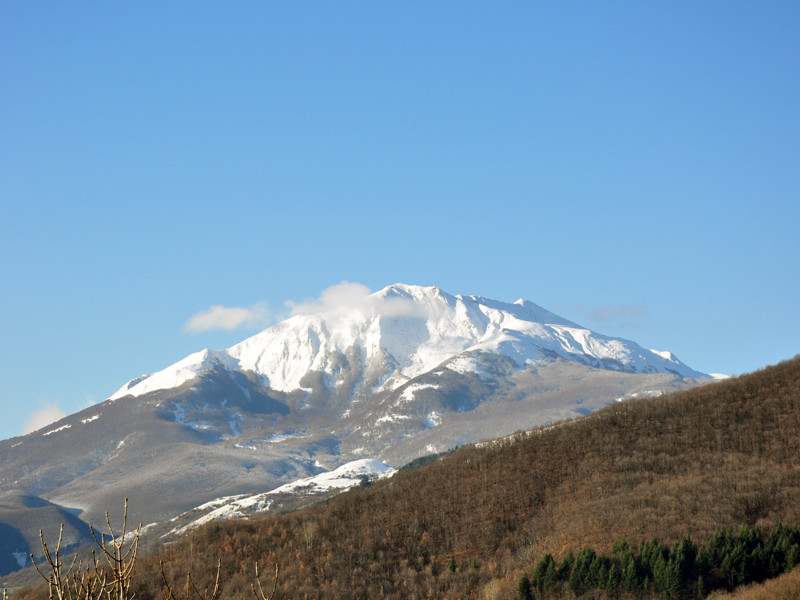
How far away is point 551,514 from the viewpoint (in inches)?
2192

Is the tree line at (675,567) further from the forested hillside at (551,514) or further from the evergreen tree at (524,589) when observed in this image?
the forested hillside at (551,514)

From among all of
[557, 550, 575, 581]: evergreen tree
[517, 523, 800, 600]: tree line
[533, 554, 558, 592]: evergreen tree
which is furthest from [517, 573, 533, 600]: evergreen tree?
[557, 550, 575, 581]: evergreen tree

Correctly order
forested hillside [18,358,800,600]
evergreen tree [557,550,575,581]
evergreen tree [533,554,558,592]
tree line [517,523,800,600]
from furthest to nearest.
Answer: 1. forested hillside [18,358,800,600]
2. evergreen tree [557,550,575,581]
3. evergreen tree [533,554,558,592]
4. tree line [517,523,800,600]

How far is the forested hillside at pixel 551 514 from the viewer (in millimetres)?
47281

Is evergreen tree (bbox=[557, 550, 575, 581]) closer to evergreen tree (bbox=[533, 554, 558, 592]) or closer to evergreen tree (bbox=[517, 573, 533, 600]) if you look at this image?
evergreen tree (bbox=[533, 554, 558, 592])

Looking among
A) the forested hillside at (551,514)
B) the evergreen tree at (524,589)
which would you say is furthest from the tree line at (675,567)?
the forested hillside at (551,514)

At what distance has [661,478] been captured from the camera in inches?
2228

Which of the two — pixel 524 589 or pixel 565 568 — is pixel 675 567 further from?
pixel 524 589

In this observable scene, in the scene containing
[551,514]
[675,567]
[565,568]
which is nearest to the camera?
[675,567]

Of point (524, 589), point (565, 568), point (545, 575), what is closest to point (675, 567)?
point (565, 568)

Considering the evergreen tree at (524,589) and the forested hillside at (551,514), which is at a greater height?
the forested hillside at (551,514)

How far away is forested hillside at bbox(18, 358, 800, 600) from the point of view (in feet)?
155

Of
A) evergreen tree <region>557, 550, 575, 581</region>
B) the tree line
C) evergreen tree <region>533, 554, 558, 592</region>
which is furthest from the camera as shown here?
evergreen tree <region>557, 550, 575, 581</region>

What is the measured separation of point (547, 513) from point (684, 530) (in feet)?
37.8
